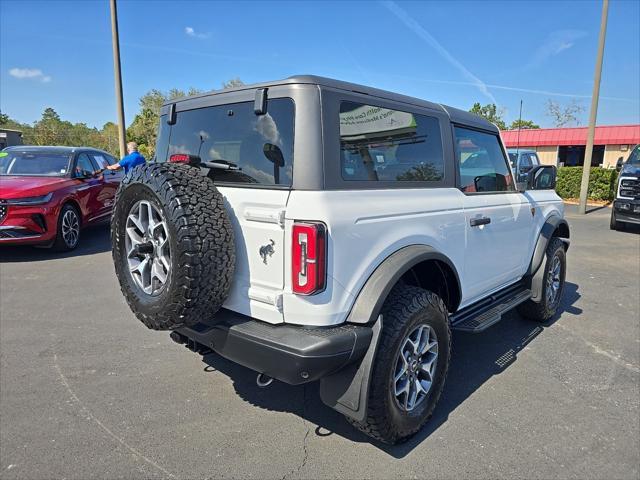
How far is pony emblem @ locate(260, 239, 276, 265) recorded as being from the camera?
2.20 meters

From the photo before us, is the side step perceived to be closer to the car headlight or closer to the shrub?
the car headlight

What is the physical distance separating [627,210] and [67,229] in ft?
39.1

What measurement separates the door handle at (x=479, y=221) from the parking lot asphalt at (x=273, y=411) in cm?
120

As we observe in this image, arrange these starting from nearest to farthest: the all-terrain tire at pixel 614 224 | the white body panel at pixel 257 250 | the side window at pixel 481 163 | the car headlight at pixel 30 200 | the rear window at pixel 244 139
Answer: the white body panel at pixel 257 250, the rear window at pixel 244 139, the side window at pixel 481 163, the car headlight at pixel 30 200, the all-terrain tire at pixel 614 224

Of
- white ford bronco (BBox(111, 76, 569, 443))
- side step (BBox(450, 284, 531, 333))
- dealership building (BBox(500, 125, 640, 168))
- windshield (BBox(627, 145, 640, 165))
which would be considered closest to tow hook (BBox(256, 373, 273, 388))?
white ford bronco (BBox(111, 76, 569, 443))

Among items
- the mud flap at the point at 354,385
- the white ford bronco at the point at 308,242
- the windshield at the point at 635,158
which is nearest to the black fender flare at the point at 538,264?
the white ford bronco at the point at 308,242

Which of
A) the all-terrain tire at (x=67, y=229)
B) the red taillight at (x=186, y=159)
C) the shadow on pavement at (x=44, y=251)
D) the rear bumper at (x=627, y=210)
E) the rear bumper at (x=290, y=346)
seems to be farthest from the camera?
the rear bumper at (x=627, y=210)

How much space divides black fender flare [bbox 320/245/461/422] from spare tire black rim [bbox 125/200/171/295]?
1.01 meters

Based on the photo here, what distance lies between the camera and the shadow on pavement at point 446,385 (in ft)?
8.96

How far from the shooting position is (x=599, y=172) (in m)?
17.6

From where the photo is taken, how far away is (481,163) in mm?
3592

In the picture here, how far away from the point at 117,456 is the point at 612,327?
4.65 metres

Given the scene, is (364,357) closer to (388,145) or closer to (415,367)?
(415,367)

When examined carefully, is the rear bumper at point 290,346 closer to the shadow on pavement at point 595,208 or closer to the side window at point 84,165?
the side window at point 84,165
